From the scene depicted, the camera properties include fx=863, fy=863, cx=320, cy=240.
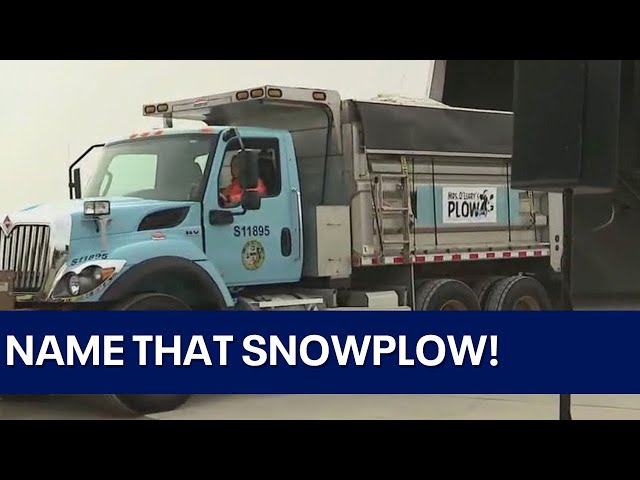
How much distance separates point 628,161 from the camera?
12.4 ft

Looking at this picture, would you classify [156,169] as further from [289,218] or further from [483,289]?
[483,289]

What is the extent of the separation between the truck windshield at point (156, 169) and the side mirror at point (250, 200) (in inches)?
17.4

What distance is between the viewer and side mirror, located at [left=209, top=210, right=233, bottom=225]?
26.4ft

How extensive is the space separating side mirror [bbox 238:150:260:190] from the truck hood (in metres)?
0.55

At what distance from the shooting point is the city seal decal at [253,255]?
832cm

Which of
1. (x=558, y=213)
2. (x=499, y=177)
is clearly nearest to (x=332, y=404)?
(x=499, y=177)

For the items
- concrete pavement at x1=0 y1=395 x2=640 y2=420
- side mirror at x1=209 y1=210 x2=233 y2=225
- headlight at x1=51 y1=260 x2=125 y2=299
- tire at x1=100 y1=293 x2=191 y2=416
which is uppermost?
side mirror at x1=209 y1=210 x2=233 y2=225

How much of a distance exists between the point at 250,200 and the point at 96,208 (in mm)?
1513

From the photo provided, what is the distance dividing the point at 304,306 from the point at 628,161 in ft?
17.1

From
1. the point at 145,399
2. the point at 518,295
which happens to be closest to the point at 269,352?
the point at 145,399

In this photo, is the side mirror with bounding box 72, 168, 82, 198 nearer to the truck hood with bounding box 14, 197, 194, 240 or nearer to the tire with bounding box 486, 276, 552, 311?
the truck hood with bounding box 14, 197, 194, 240

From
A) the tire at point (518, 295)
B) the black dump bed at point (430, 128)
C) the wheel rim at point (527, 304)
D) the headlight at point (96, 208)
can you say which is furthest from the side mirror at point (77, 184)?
the wheel rim at point (527, 304)

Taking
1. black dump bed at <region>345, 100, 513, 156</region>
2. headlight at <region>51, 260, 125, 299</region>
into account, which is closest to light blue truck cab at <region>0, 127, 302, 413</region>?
headlight at <region>51, 260, 125, 299</region>

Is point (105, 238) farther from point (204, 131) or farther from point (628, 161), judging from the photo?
point (628, 161)
